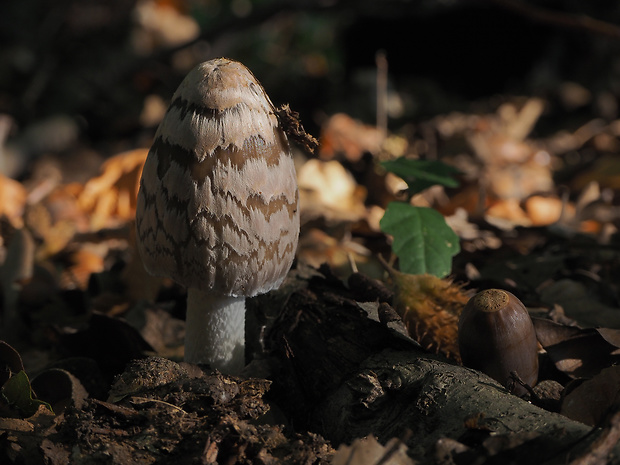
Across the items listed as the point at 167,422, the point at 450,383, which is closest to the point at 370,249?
the point at 450,383

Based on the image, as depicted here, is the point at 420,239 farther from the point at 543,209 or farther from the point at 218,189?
the point at 543,209

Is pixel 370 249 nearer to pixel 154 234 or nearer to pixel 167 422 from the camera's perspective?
pixel 154 234

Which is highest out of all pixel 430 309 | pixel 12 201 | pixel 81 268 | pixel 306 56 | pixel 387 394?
pixel 306 56

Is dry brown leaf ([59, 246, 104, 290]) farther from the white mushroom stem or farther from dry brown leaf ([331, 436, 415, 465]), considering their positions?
dry brown leaf ([331, 436, 415, 465])

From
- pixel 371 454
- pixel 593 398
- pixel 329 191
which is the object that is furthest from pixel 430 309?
pixel 329 191

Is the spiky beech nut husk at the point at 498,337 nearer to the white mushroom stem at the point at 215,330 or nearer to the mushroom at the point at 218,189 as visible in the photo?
the mushroom at the point at 218,189

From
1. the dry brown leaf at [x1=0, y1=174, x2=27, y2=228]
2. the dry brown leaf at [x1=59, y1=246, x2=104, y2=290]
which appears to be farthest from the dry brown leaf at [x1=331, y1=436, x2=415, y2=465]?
the dry brown leaf at [x1=0, y1=174, x2=27, y2=228]
